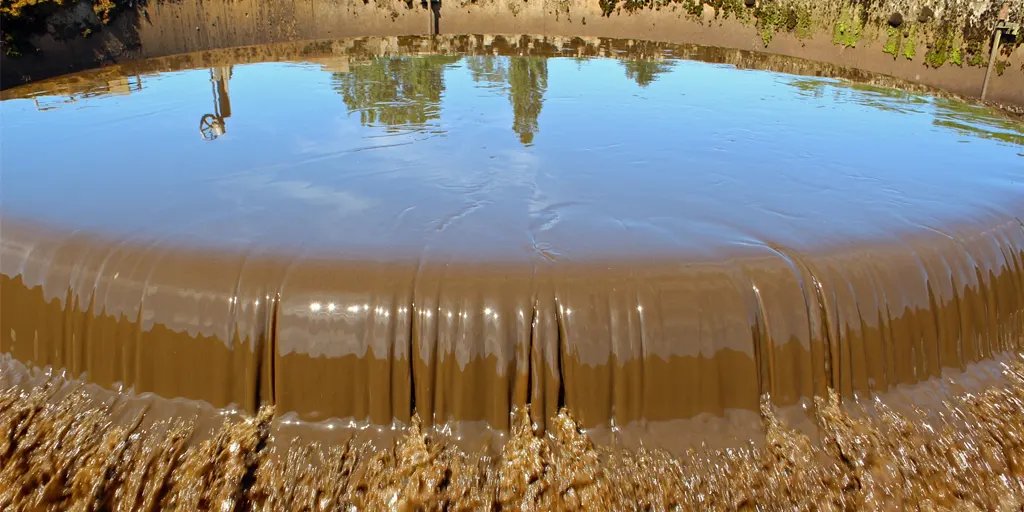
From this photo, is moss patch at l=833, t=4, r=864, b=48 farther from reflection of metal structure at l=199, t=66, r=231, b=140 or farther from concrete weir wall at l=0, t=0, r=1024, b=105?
reflection of metal structure at l=199, t=66, r=231, b=140

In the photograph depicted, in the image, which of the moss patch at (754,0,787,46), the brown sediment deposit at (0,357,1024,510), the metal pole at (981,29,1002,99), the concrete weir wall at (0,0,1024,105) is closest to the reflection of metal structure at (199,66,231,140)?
the concrete weir wall at (0,0,1024,105)

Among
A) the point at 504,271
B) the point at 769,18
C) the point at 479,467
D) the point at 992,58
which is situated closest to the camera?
the point at 479,467

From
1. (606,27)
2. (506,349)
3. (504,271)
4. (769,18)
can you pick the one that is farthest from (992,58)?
(506,349)

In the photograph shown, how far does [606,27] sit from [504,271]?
13100 mm

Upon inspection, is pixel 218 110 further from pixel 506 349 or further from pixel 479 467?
pixel 479 467

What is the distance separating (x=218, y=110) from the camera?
8023 millimetres

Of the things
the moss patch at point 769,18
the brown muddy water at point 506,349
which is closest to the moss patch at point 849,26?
the moss patch at point 769,18

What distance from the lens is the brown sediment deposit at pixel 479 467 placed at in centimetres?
359

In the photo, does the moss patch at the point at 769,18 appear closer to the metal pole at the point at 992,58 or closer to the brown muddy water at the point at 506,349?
the metal pole at the point at 992,58

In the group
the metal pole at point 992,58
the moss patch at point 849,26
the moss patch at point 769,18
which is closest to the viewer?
the metal pole at point 992,58

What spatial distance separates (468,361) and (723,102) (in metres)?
6.51

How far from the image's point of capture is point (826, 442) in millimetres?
3812

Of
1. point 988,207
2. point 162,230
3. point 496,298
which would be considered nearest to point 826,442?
point 496,298

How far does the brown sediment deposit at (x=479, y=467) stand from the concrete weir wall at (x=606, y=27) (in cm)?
904
